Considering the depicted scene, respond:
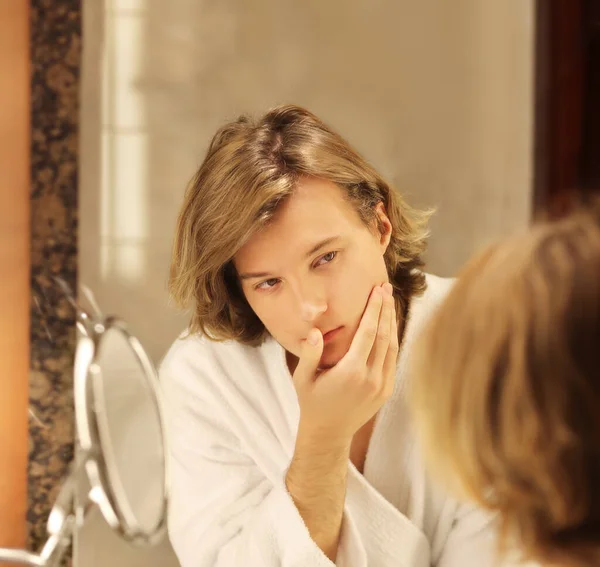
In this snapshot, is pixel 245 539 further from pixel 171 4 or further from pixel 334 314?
pixel 171 4

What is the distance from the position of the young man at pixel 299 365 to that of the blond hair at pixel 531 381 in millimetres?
324

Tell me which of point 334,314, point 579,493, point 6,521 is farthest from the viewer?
point 6,521

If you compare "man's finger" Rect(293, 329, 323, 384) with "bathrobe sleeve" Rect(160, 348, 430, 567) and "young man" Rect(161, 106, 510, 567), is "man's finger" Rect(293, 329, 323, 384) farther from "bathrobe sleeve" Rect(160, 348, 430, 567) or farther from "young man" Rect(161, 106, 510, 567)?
"bathrobe sleeve" Rect(160, 348, 430, 567)

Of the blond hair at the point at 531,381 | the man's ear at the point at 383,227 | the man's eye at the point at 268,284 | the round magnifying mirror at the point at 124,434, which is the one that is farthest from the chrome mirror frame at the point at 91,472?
the blond hair at the point at 531,381

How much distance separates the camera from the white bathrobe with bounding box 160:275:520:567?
0.85 m

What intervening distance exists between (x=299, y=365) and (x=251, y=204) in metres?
0.18

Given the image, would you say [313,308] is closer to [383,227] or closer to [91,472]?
[383,227]

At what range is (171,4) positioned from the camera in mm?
882

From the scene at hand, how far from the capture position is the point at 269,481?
2.95ft

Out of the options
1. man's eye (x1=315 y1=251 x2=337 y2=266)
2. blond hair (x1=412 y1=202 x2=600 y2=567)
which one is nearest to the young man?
man's eye (x1=315 y1=251 x2=337 y2=266)

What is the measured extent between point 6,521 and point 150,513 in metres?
0.21

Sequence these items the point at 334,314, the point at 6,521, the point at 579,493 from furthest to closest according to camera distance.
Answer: the point at 6,521 → the point at 334,314 → the point at 579,493

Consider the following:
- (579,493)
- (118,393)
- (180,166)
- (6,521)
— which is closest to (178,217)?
(180,166)

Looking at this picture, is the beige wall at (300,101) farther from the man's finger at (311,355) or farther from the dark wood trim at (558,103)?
the man's finger at (311,355)
